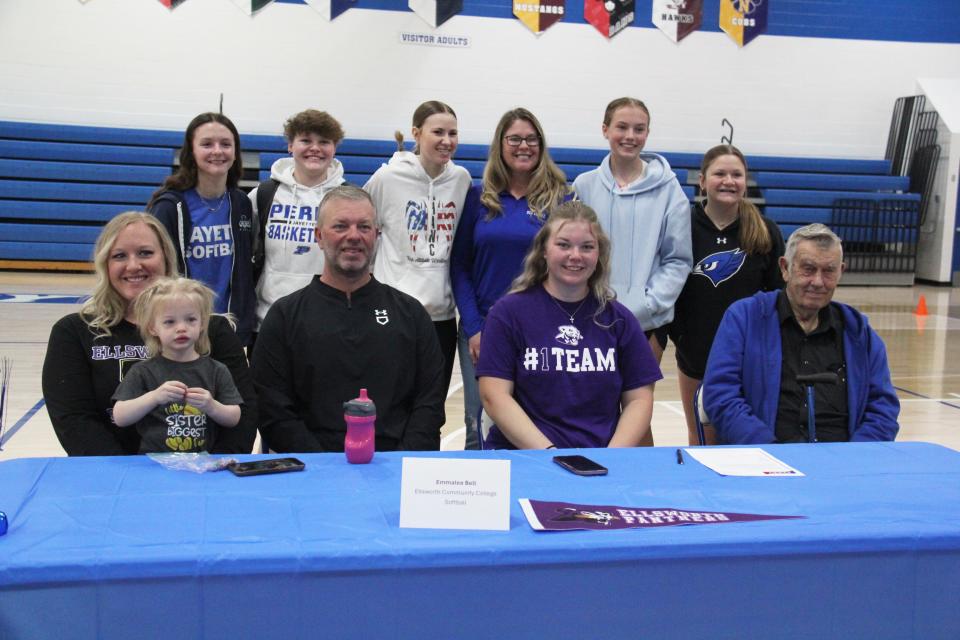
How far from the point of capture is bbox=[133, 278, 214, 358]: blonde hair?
225 cm

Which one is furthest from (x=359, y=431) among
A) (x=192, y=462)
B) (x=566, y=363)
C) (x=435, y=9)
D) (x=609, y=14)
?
(x=609, y=14)

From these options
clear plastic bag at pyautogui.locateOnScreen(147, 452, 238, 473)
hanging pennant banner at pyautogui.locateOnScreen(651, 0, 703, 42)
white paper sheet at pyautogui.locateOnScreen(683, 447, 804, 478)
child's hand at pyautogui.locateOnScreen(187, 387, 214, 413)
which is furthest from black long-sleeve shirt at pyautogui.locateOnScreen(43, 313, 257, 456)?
hanging pennant banner at pyautogui.locateOnScreen(651, 0, 703, 42)

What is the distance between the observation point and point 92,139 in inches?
425

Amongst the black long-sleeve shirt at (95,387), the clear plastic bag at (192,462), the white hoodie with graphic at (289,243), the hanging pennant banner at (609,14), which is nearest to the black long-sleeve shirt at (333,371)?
the black long-sleeve shirt at (95,387)

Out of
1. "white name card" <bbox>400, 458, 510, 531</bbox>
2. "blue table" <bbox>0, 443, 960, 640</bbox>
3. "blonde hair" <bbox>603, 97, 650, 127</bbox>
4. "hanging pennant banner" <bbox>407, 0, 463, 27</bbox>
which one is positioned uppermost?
"hanging pennant banner" <bbox>407, 0, 463, 27</bbox>

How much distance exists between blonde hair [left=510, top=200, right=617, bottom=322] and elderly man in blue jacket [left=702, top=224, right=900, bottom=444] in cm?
41

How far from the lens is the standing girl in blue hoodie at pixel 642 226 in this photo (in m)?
3.26

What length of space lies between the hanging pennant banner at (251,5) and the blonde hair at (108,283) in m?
9.23

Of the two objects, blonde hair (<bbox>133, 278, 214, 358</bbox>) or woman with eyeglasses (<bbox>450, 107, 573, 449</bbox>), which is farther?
woman with eyeglasses (<bbox>450, 107, 573, 449</bbox>)

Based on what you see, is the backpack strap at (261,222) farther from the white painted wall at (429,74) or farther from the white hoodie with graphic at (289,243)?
the white painted wall at (429,74)

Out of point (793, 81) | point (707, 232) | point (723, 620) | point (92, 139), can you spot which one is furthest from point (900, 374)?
point (92, 139)

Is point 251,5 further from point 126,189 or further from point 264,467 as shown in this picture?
point 264,467

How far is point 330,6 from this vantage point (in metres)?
11.1

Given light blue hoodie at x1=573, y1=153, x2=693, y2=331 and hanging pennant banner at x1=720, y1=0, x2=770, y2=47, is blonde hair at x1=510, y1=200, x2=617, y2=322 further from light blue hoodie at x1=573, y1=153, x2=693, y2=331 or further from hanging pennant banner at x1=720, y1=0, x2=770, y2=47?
hanging pennant banner at x1=720, y1=0, x2=770, y2=47
